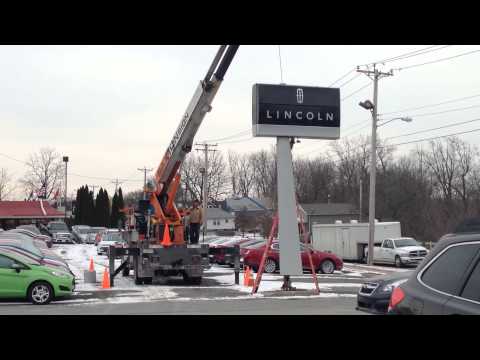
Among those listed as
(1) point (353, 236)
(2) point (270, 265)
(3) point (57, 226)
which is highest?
(3) point (57, 226)

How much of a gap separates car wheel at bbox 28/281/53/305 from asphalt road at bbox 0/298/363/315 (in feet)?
0.65

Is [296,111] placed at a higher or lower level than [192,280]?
higher

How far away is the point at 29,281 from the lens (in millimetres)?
14891

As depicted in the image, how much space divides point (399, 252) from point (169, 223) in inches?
639

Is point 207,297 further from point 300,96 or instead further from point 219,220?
point 219,220

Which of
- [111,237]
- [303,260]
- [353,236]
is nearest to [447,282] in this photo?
[303,260]

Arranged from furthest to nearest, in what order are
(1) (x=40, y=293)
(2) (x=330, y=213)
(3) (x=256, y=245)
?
(2) (x=330, y=213), (3) (x=256, y=245), (1) (x=40, y=293)

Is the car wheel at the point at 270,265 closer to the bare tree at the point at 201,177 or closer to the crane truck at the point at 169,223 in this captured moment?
the crane truck at the point at 169,223

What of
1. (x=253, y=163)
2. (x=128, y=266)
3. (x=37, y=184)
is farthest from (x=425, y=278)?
(x=253, y=163)

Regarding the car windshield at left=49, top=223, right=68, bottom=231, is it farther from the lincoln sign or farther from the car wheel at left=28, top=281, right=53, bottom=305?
the lincoln sign

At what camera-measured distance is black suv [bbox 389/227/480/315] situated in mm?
4316

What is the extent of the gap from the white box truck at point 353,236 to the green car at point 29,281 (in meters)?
23.9

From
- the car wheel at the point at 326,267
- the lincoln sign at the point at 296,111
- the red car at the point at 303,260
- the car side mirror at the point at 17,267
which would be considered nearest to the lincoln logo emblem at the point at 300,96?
the lincoln sign at the point at 296,111

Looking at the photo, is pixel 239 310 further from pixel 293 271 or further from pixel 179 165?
pixel 179 165
